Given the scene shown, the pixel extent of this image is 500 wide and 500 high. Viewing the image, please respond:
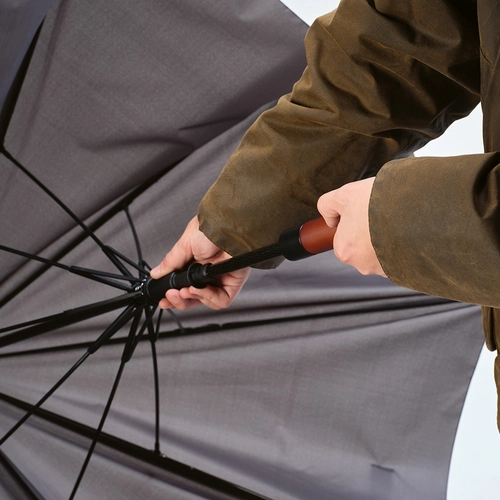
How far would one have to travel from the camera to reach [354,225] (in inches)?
22.7

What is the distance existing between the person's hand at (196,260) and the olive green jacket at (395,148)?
0.06m

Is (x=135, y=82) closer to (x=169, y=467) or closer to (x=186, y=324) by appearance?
(x=186, y=324)

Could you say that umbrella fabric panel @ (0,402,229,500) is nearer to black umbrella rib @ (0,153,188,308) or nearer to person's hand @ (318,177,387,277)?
black umbrella rib @ (0,153,188,308)

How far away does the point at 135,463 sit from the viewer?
1.16 m

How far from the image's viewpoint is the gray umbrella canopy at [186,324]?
1.01 meters

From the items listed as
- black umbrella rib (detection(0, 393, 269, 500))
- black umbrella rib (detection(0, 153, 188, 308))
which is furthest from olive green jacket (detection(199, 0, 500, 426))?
black umbrella rib (detection(0, 393, 269, 500))

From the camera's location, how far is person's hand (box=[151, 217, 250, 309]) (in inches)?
36.7

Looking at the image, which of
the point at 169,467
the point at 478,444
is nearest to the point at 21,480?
the point at 169,467

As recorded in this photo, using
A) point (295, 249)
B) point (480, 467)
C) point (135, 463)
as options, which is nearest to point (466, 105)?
point (295, 249)

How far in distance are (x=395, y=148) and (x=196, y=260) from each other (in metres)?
0.37

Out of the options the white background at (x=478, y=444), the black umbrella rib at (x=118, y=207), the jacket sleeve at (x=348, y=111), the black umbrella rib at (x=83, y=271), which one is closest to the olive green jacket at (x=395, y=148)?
the jacket sleeve at (x=348, y=111)

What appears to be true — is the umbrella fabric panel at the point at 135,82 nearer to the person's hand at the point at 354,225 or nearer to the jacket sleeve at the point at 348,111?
the jacket sleeve at the point at 348,111

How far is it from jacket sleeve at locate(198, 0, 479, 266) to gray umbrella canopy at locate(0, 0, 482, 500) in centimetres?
25

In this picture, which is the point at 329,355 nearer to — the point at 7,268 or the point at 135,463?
the point at 135,463
